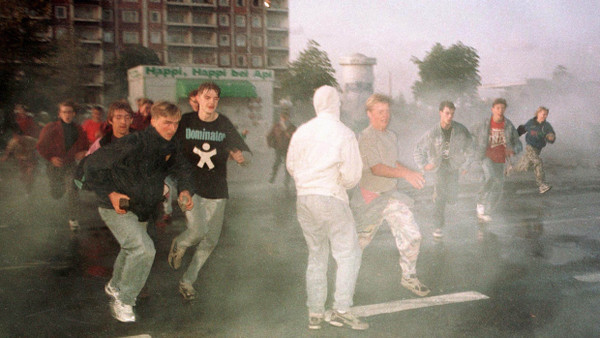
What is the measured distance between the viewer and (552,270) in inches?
221

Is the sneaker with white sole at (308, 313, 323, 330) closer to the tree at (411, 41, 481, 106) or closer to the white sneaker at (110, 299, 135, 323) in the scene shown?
the white sneaker at (110, 299, 135, 323)

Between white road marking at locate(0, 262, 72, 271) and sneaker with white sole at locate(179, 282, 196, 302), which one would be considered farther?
white road marking at locate(0, 262, 72, 271)

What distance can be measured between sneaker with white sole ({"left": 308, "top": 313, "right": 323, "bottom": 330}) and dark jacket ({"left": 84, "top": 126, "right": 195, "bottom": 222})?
1.45 metres

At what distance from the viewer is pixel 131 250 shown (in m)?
4.20

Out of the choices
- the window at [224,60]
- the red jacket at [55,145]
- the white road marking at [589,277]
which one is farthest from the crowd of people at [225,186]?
the window at [224,60]

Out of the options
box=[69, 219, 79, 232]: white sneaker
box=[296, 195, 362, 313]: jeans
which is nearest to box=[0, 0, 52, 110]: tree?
box=[69, 219, 79, 232]: white sneaker

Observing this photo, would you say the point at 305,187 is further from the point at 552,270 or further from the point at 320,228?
the point at 552,270

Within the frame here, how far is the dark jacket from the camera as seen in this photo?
4098 millimetres

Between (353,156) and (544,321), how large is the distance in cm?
189

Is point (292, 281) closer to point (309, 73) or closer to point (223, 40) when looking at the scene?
point (309, 73)

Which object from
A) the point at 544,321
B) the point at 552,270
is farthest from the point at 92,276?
the point at 552,270

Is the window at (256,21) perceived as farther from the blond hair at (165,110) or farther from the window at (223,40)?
the blond hair at (165,110)

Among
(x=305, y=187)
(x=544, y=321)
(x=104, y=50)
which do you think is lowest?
(x=544, y=321)

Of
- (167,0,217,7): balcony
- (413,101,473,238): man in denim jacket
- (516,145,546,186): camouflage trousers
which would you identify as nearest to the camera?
(413,101,473,238): man in denim jacket
